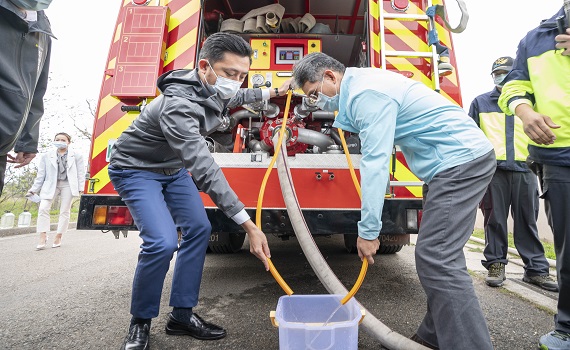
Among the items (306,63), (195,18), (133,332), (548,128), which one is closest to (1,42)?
(306,63)

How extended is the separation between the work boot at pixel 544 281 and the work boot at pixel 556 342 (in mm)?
1552

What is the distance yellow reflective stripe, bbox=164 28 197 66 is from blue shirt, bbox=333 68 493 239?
1.64m

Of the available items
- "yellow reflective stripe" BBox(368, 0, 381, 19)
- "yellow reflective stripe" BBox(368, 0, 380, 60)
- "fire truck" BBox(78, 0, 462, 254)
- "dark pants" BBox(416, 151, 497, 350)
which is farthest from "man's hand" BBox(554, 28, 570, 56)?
"yellow reflective stripe" BBox(368, 0, 381, 19)

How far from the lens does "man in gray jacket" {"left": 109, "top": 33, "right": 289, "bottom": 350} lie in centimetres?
176

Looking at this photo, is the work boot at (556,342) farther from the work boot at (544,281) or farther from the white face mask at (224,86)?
the white face mask at (224,86)

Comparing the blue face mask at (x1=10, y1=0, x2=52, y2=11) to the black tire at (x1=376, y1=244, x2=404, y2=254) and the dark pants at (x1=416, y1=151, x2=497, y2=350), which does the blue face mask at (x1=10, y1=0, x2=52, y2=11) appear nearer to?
the dark pants at (x1=416, y1=151, x2=497, y2=350)

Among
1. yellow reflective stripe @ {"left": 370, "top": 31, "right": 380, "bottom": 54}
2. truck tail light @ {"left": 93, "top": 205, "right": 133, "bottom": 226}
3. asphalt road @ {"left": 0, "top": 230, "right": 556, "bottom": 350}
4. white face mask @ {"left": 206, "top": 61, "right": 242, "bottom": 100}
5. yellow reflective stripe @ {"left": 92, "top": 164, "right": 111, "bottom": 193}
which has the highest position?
yellow reflective stripe @ {"left": 370, "top": 31, "right": 380, "bottom": 54}

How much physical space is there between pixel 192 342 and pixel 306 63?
1627 millimetres

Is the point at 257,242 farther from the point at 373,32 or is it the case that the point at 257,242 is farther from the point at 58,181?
the point at 58,181

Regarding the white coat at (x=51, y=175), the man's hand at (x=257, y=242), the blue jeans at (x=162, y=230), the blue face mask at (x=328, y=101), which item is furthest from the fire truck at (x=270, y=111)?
the white coat at (x=51, y=175)

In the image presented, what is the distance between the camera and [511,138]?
3.30 m

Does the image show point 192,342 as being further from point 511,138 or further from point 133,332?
point 511,138

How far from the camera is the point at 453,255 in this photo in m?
1.42

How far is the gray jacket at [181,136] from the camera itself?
171 cm
